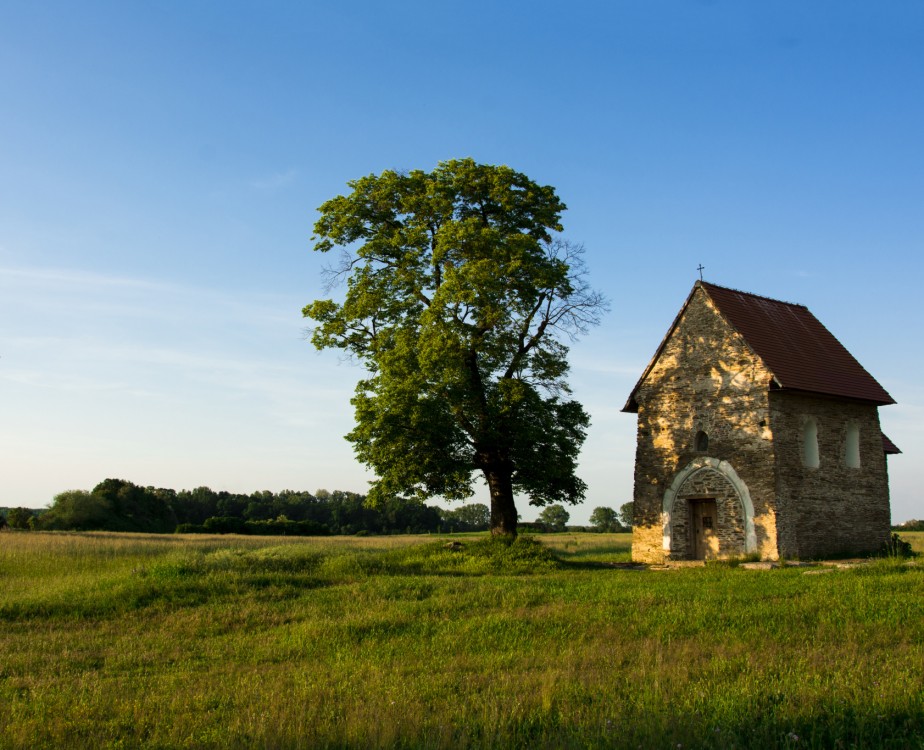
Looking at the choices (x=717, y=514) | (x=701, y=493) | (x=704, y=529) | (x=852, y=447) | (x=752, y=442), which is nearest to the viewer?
(x=752, y=442)

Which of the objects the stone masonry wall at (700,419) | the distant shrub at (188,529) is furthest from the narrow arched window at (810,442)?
the distant shrub at (188,529)

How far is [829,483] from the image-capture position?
26000 millimetres

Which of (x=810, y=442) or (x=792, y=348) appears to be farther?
(x=792, y=348)

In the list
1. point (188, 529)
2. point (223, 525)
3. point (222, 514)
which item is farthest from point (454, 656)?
point (222, 514)

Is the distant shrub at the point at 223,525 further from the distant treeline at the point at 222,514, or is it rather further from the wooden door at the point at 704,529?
the wooden door at the point at 704,529

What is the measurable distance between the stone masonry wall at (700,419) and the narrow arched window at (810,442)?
2103 mm

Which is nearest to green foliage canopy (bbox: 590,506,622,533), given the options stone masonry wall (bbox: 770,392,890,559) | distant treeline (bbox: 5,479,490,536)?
distant treeline (bbox: 5,479,490,536)

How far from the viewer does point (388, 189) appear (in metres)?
27.9

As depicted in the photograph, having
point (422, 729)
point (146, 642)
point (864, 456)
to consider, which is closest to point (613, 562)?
point (864, 456)

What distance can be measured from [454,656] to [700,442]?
658 inches

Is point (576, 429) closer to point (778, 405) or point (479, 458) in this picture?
point (479, 458)

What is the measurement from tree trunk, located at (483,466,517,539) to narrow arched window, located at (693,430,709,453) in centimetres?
615

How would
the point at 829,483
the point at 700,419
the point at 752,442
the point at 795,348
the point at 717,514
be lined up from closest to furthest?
the point at 752,442 < the point at 717,514 < the point at 829,483 < the point at 700,419 < the point at 795,348

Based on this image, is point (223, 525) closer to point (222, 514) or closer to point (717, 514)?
point (222, 514)
